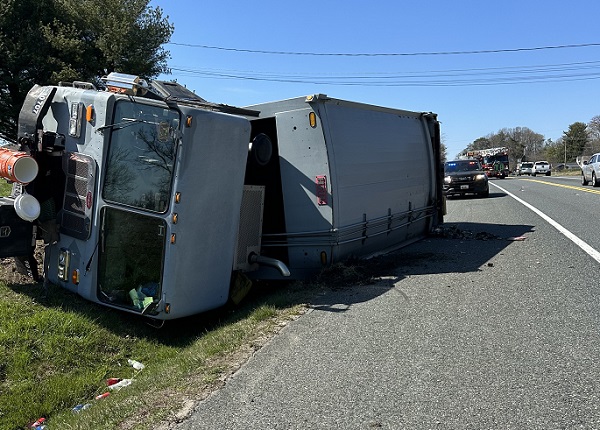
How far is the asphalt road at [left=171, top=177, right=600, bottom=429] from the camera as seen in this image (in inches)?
133

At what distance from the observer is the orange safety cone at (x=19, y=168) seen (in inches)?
229

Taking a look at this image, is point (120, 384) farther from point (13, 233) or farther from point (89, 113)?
point (89, 113)

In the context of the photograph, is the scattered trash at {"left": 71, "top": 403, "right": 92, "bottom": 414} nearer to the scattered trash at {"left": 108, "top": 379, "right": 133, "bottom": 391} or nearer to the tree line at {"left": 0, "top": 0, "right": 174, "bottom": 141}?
the scattered trash at {"left": 108, "top": 379, "right": 133, "bottom": 391}

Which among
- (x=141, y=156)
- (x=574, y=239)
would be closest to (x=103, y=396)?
(x=141, y=156)

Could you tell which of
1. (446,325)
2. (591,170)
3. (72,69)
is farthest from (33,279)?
(591,170)

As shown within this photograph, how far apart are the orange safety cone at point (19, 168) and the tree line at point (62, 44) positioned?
54.1 ft

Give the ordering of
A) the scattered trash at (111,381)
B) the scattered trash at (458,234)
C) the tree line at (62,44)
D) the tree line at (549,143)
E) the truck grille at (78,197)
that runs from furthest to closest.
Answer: the tree line at (549,143) → the tree line at (62,44) → the scattered trash at (458,234) → the truck grille at (78,197) → the scattered trash at (111,381)

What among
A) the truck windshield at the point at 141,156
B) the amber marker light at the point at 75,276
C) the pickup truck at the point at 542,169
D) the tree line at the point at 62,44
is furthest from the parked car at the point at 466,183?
the pickup truck at the point at 542,169

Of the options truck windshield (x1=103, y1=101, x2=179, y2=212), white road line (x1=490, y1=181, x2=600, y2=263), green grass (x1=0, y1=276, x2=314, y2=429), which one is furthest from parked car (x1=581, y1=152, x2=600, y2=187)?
truck windshield (x1=103, y1=101, x2=179, y2=212)

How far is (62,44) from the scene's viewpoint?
21.1 meters

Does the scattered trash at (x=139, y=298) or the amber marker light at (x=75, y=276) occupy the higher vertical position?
the amber marker light at (x=75, y=276)

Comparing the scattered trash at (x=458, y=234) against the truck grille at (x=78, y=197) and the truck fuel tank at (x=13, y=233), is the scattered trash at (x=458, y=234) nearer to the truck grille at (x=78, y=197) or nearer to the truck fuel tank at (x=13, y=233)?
the truck grille at (x=78, y=197)

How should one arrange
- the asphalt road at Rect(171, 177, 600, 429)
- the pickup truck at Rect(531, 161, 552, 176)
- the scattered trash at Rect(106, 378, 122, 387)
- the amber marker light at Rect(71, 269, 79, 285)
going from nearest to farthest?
1. the asphalt road at Rect(171, 177, 600, 429)
2. the scattered trash at Rect(106, 378, 122, 387)
3. the amber marker light at Rect(71, 269, 79, 285)
4. the pickup truck at Rect(531, 161, 552, 176)

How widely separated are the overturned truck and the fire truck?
46.0m
